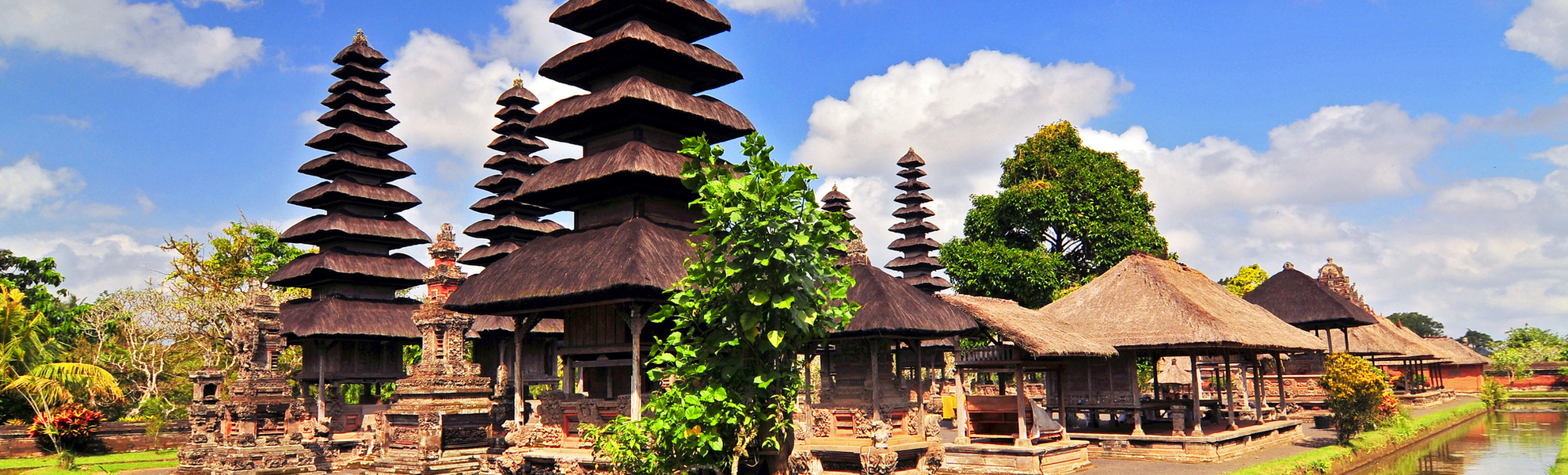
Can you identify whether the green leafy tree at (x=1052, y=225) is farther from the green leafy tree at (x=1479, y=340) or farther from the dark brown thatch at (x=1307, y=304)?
the green leafy tree at (x=1479, y=340)

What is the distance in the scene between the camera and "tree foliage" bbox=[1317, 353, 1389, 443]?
24.3 m

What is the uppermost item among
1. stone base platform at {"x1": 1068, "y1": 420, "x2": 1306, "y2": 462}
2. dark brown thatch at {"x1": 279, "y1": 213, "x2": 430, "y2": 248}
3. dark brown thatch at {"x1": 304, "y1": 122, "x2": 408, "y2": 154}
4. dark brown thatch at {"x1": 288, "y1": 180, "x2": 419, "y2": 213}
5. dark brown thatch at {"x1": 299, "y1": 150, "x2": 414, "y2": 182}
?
dark brown thatch at {"x1": 304, "y1": 122, "x2": 408, "y2": 154}

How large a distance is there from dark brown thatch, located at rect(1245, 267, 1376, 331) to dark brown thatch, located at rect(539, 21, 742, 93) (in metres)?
26.2

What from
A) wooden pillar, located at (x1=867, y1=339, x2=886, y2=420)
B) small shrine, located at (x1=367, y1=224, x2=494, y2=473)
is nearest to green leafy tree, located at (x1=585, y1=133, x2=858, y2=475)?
wooden pillar, located at (x1=867, y1=339, x2=886, y2=420)

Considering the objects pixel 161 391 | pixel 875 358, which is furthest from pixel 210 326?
pixel 875 358

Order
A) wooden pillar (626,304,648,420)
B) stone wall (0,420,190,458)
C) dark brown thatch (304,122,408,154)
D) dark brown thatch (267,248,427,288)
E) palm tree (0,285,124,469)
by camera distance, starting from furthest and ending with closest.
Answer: dark brown thatch (304,122,408,154) < dark brown thatch (267,248,427,288) < palm tree (0,285,124,469) < stone wall (0,420,190,458) < wooden pillar (626,304,648,420)

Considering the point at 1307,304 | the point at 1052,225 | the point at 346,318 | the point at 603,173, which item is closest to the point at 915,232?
the point at 1052,225

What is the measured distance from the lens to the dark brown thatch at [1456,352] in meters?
53.5

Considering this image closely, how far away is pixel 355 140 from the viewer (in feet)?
111

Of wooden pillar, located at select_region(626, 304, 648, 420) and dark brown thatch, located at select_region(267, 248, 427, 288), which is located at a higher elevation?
dark brown thatch, located at select_region(267, 248, 427, 288)

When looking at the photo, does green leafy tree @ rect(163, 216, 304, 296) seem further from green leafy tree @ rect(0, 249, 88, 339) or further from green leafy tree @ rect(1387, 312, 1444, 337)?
green leafy tree @ rect(1387, 312, 1444, 337)

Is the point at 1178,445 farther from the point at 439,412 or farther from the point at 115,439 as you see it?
the point at 115,439

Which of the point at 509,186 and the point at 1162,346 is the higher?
the point at 509,186

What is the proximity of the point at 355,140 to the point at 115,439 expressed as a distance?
1173cm
